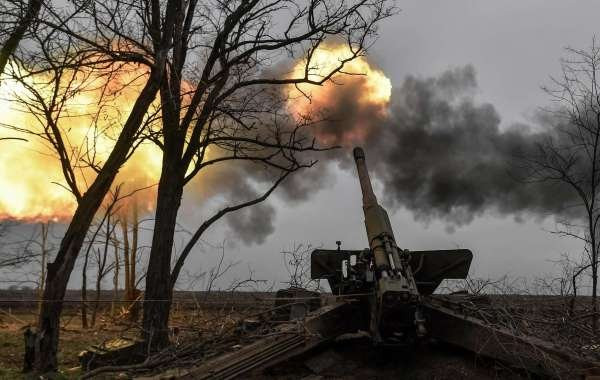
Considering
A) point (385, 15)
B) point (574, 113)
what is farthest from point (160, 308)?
point (574, 113)

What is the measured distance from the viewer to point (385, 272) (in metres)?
8.49

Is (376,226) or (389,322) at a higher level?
(376,226)

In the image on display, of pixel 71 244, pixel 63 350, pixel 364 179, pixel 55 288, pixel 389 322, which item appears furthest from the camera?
pixel 63 350

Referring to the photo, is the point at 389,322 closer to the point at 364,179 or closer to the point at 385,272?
the point at 385,272

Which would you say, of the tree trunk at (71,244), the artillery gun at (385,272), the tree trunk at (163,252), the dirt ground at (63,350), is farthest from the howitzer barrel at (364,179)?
the dirt ground at (63,350)

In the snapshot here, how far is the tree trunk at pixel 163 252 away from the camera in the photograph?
11.4 meters

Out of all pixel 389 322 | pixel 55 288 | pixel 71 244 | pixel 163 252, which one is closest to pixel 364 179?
pixel 389 322

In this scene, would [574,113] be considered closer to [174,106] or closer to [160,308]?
[174,106]

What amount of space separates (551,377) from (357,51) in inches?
343

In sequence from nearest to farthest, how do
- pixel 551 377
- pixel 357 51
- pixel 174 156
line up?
pixel 551 377
pixel 174 156
pixel 357 51

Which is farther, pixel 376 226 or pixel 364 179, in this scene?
pixel 364 179

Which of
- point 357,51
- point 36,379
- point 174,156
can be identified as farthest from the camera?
point 357,51

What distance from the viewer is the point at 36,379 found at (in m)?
9.46

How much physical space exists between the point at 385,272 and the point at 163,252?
201 inches
